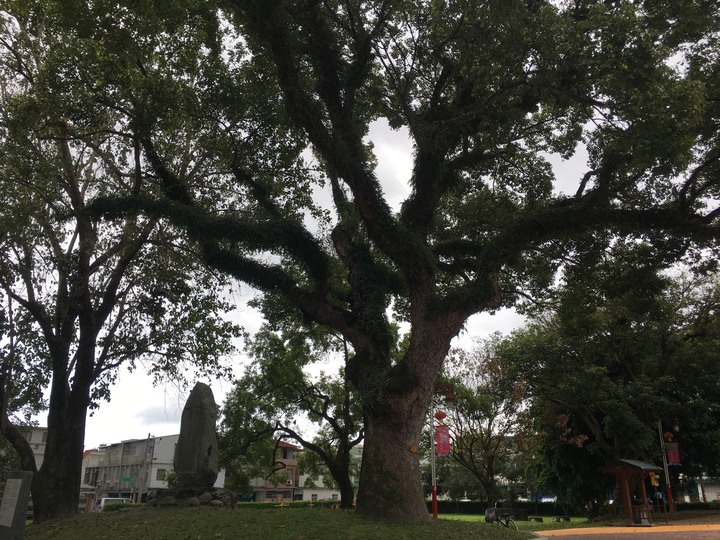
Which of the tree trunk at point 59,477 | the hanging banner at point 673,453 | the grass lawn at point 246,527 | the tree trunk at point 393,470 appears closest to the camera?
the grass lawn at point 246,527

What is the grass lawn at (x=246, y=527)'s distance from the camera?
7.57 meters

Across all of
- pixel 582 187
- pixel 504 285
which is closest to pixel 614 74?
pixel 582 187

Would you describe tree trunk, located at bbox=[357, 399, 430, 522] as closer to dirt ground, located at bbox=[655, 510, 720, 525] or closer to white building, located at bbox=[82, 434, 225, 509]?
dirt ground, located at bbox=[655, 510, 720, 525]

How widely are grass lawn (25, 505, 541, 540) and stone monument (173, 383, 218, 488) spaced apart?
1.06 meters

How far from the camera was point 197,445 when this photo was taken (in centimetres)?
1120

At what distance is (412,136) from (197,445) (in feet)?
25.8

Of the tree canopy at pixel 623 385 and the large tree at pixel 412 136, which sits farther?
the tree canopy at pixel 623 385

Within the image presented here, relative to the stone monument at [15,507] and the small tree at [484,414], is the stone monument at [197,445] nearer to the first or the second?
the stone monument at [15,507]

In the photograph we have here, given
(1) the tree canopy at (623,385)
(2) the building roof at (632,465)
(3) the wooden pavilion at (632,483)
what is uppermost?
(1) the tree canopy at (623,385)

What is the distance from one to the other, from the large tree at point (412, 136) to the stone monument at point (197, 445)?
3.15 metres

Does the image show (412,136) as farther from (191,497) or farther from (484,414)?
(484,414)

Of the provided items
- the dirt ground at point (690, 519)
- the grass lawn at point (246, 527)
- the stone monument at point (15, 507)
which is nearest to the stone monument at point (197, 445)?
the grass lawn at point (246, 527)

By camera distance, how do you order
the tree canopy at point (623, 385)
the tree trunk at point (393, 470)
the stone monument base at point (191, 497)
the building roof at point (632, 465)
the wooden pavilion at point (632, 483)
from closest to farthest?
the tree trunk at point (393, 470) < the stone monument base at point (191, 497) < the building roof at point (632, 465) < the wooden pavilion at point (632, 483) < the tree canopy at point (623, 385)

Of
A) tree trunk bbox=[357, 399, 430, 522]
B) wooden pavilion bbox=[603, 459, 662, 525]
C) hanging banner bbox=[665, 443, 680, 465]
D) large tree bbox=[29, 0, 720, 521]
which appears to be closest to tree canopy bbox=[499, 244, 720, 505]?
hanging banner bbox=[665, 443, 680, 465]
